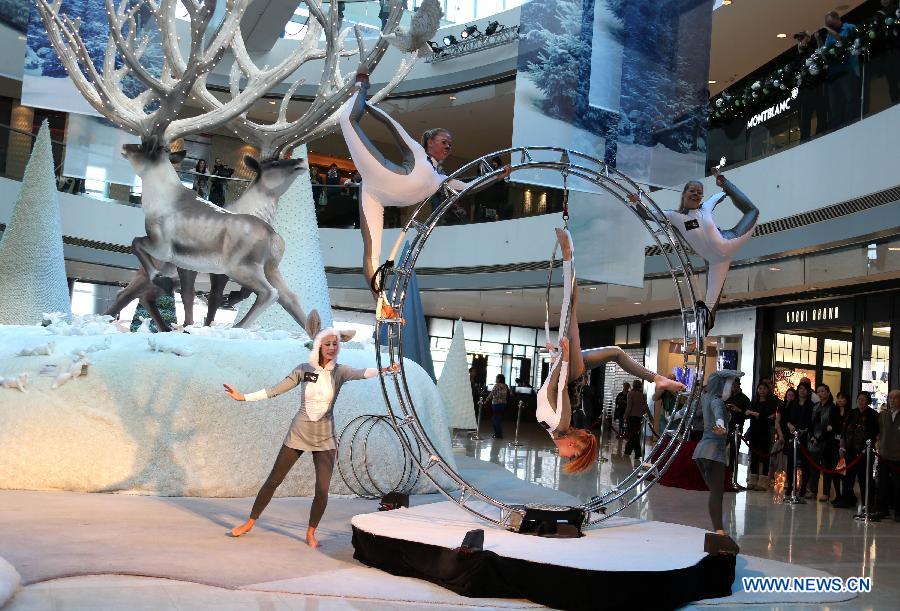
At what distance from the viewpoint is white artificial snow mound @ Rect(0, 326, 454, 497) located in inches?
298

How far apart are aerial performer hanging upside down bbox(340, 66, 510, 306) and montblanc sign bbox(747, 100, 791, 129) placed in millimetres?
8625

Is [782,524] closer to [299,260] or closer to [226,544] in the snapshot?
[299,260]

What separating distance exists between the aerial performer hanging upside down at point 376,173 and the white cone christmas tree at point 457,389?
9.15 meters

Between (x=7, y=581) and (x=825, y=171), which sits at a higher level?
(x=825, y=171)

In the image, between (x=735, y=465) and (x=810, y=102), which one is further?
(x=735, y=465)

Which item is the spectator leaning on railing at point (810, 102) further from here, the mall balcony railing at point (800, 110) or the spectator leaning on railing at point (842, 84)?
the spectator leaning on railing at point (842, 84)

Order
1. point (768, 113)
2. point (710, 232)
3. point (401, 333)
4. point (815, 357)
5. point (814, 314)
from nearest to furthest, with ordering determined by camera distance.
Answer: point (401, 333), point (710, 232), point (768, 113), point (814, 314), point (815, 357)

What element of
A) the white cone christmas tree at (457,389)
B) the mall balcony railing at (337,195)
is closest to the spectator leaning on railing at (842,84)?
the mall balcony railing at (337,195)

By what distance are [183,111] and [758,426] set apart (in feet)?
56.5

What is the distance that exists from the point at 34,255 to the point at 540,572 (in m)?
7.64

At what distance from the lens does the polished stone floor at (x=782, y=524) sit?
673 centimetres

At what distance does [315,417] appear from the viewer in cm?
585

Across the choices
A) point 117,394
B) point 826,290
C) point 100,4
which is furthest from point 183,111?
point 117,394

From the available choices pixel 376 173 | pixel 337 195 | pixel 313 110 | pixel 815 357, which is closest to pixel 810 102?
pixel 815 357
